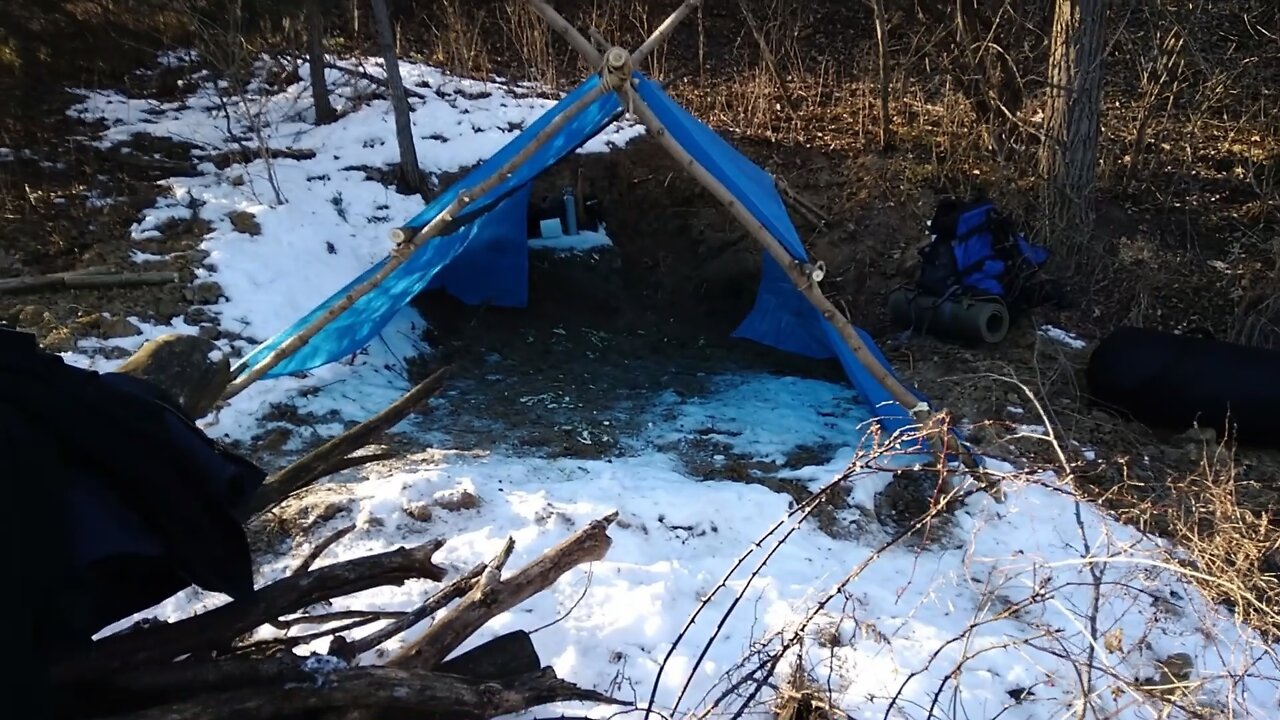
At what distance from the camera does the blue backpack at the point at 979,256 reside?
200 inches

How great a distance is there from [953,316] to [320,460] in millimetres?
3833

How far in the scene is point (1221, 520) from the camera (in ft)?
9.53

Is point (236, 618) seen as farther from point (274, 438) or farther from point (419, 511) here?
point (274, 438)

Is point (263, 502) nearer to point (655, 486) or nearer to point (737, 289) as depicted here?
point (655, 486)

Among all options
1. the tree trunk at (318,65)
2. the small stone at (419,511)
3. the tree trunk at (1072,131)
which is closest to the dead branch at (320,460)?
the small stone at (419,511)

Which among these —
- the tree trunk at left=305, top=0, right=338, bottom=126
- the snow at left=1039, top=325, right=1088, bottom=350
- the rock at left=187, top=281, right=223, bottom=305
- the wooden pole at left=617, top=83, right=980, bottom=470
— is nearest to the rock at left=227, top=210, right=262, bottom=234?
the rock at left=187, top=281, right=223, bottom=305

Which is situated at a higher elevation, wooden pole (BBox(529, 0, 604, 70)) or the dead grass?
wooden pole (BBox(529, 0, 604, 70))

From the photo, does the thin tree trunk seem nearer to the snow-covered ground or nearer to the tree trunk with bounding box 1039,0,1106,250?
the tree trunk with bounding box 1039,0,1106,250

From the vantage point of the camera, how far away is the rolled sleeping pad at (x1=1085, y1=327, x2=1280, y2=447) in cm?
409

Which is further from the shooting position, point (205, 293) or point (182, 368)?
point (205, 293)

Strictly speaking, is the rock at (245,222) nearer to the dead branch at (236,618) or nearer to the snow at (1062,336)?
the dead branch at (236,618)

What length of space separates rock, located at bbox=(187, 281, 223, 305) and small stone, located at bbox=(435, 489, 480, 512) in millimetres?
2359

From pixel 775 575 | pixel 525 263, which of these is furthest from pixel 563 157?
pixel 775 575

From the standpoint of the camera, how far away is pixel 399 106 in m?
6.01
